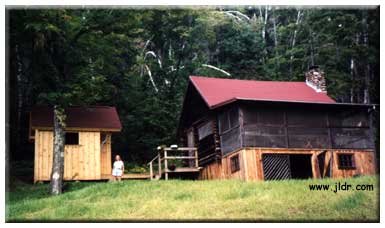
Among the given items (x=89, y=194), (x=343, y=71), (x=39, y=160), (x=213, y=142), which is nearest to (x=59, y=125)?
(x=39, y=160)

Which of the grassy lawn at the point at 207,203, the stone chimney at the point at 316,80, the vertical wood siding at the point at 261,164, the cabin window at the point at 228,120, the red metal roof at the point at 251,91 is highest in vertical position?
the stone chimney at the point at 316,80

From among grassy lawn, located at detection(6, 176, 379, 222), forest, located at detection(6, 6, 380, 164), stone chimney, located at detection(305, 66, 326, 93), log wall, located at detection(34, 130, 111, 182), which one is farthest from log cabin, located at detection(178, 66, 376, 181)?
log wall, located at detection(34, 130, 111, 182)

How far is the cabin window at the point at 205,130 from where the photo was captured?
29.7 metres

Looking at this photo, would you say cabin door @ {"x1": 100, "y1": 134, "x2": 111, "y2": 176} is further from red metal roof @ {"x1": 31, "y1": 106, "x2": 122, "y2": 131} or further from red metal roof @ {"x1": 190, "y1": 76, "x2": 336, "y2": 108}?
red metal roof @ {"x1": 190, "y1": 76, "x2": 336, "y2": 108}

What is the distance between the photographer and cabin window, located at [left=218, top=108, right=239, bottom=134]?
1079 inches

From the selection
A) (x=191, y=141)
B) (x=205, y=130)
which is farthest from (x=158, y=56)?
(x=205, y=130)

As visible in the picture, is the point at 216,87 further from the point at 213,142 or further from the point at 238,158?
the point at 238,158

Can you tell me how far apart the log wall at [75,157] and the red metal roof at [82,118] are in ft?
1.46

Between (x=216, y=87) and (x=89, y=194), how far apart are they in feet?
33.9

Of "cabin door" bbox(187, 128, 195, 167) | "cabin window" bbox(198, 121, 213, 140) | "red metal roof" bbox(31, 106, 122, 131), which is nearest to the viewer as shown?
"red metal roof" bbox(31, 106, 122, 131)

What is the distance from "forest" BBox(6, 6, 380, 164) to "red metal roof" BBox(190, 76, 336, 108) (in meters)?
4.23

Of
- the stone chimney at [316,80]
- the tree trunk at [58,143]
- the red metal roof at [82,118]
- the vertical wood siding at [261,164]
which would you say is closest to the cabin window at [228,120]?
the vertical wood siding at [261,164]

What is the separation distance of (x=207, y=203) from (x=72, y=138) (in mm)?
11640

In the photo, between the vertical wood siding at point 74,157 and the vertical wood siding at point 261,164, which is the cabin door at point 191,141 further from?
the vertical wood siding at point 74,157
